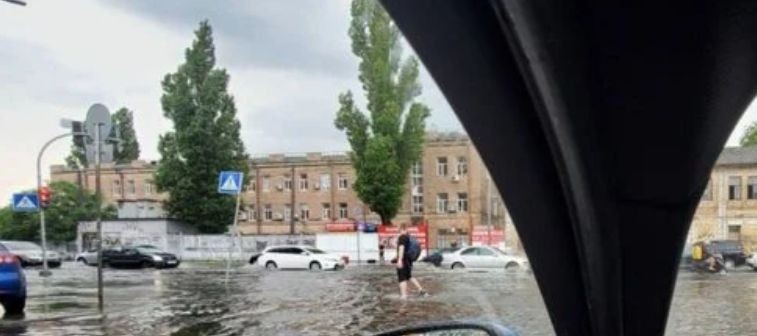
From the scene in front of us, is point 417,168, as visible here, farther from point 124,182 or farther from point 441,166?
point 124,182

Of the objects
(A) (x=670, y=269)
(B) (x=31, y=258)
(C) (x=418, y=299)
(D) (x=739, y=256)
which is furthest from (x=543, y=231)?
(B) (x=31, y=258)

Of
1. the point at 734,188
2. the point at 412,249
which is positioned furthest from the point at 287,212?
the point at 412,249

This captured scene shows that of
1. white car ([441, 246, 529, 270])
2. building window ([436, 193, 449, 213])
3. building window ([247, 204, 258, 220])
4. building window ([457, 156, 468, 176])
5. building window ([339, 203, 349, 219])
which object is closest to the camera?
white car ([441, 246, 529, 270])

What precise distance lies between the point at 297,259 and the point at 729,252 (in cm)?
1912

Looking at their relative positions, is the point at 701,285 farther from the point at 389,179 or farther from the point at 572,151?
the point at 389,179

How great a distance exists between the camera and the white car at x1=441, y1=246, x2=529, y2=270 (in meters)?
35.0

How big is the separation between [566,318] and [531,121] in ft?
3.70

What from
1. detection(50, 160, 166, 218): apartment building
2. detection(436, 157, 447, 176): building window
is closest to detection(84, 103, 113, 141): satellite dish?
detection(436, 157, 447, 176): building window

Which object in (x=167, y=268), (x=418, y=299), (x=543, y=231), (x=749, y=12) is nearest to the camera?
(x=749, y=12)

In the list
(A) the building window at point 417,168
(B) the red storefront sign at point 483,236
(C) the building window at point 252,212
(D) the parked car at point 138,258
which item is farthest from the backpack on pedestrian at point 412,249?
(C) the building window at point 252,212

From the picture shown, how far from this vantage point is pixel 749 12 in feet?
9.50

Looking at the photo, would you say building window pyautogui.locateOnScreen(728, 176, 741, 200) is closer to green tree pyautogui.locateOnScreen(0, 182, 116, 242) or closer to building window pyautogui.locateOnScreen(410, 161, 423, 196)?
building window pyautogui.locateOnScreen(410, 161, 423, 196)

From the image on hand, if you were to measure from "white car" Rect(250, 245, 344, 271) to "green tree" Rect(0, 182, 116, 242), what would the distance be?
3357 cm

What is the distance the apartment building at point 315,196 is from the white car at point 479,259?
23.0 metres
